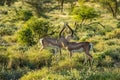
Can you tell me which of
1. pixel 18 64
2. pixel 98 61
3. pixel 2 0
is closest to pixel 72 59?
pixel 98 61

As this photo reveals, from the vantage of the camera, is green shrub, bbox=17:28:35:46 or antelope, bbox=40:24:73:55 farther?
green shrub, bbox=17:28:35:46

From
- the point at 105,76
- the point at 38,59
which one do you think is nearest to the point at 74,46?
the point at 38,59

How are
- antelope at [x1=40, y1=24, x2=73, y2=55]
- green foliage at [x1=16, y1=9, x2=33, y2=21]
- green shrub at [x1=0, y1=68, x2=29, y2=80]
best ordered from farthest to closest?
green foliage at [x1=16, y1=9, x2=33, y2=21] → antelope at [x1=40, y1=24, x2=73, y2=55] → green shrub at [x1=0, y1=68, x2=29, y2=80]

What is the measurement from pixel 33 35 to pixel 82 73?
794cm

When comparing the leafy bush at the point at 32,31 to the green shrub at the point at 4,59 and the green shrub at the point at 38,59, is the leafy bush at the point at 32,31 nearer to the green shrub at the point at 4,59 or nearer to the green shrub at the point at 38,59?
the green shrub at the point at 38,59

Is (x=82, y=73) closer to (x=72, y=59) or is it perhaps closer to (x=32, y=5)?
(x=72, y=59)

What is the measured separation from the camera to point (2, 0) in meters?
49.4

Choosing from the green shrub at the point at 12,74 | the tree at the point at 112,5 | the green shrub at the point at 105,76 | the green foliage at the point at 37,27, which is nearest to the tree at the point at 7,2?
the tree at the point at 112,5

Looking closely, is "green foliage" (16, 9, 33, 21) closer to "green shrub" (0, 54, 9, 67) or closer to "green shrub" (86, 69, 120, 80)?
"green shrub" (0, 54, 9, 67)

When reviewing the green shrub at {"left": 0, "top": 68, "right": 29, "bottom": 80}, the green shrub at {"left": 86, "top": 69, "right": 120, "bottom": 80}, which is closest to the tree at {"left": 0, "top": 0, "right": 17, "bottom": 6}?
the green shrub at {"left": 0, "top": 68, "right": 29, "bottom": 80}

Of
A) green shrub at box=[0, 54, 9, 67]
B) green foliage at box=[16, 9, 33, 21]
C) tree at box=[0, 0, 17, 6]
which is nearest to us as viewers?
green shrub at box=[0, 54, 9, 67]

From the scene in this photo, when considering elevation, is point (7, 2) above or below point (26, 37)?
below

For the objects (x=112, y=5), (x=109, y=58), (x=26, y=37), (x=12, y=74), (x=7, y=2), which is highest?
(x=12, y=74)

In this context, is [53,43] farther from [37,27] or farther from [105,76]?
[37,27]
